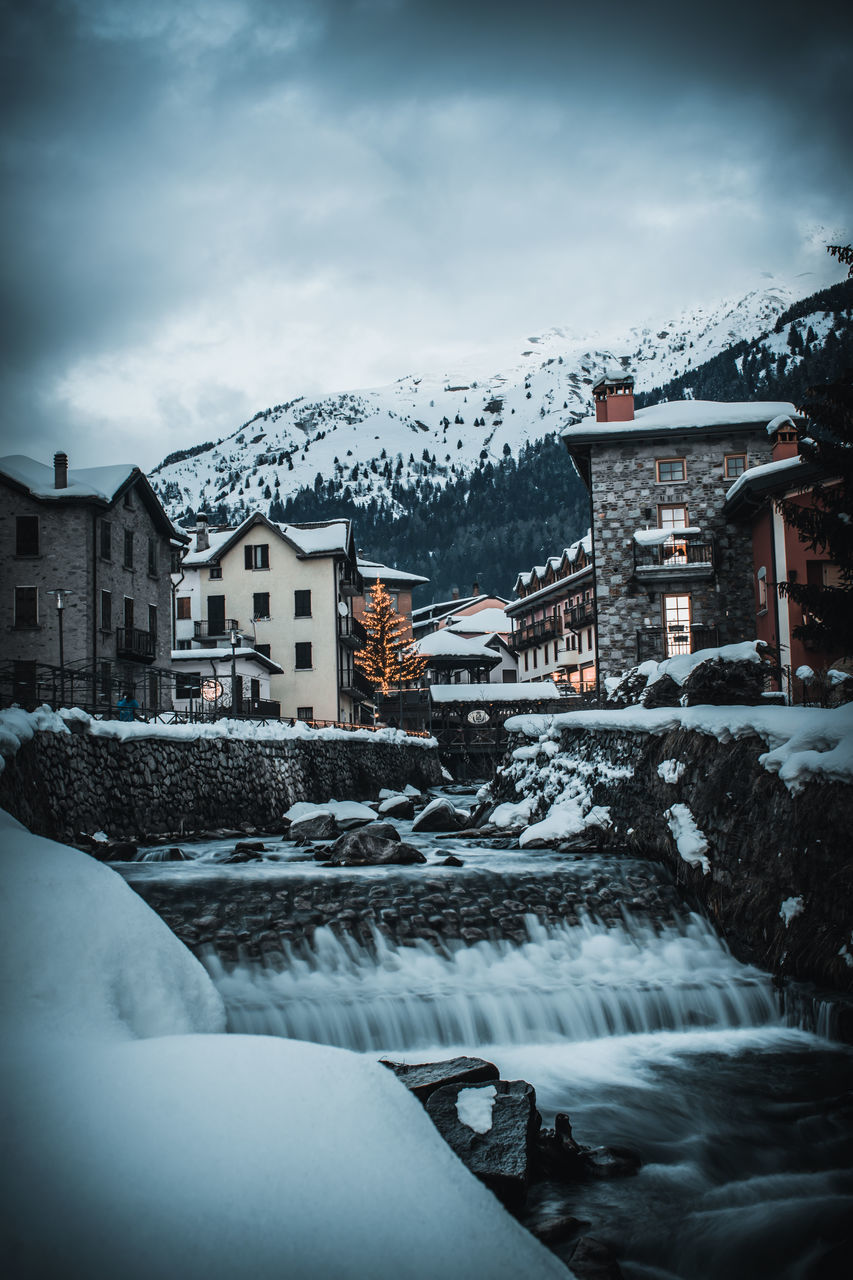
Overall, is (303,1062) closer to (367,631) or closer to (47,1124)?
(47,1124)

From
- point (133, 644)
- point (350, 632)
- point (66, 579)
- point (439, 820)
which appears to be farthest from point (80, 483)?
point (439, 820)

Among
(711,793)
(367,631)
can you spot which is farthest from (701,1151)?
(367,631)

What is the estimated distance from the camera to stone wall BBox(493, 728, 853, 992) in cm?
866

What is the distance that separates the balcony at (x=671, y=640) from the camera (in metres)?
36.9

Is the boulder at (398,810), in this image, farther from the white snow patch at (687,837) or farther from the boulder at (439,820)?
the white snow patch at (687,837)

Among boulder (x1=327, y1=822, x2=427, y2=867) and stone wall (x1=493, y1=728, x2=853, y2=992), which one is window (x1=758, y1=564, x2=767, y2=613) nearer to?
stone wall (x1=493, y1=728, x2=853, y2=992)

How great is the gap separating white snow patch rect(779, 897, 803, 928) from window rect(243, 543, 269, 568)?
45.6 m

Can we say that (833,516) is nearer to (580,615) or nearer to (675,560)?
(675,560)

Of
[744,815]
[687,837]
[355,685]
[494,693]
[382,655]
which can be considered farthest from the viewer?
[382,655]

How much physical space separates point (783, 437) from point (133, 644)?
1130 inches

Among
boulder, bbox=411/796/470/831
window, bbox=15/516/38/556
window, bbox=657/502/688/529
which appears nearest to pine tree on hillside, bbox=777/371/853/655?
boulder, bbox=411/796/470/831

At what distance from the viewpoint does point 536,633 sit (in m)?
69.1

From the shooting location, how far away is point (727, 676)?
13.7 metres

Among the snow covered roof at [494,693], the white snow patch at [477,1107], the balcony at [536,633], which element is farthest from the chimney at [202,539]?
the white snow patch at [477,1107]
